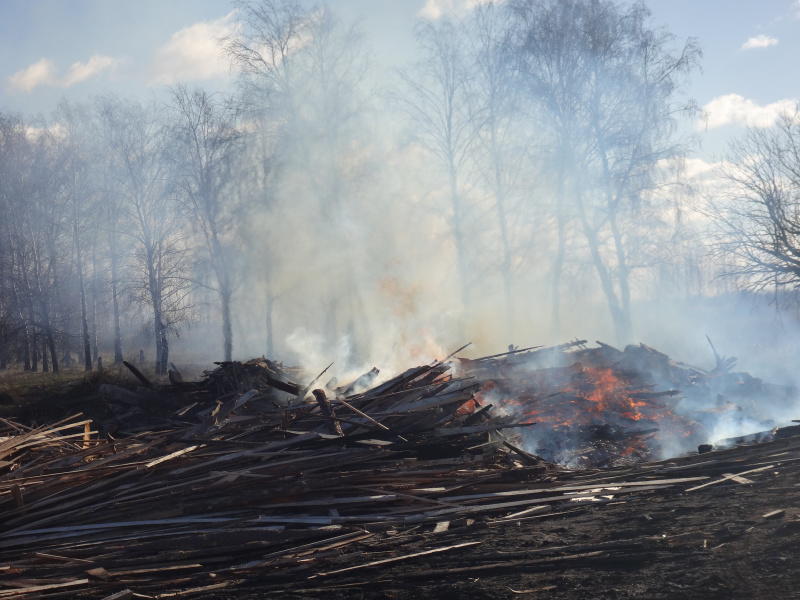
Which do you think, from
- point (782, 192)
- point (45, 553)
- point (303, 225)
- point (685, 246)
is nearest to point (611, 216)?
point (685, 246)

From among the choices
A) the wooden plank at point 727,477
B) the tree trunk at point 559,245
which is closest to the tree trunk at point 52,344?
the tree trunk at point 559,245

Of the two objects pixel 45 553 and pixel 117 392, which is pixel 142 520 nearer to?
pixel 45 553

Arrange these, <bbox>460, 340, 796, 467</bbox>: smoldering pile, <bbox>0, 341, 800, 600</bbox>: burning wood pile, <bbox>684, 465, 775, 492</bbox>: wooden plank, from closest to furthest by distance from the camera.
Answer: <bbox>0, 341, 800, 600</bbox>: burning wood pile → <bbox>684, 465, 775, 492</bbox>: wooden plank → <bbox>460, 340, 796, 467</bbox>: smoldering pile

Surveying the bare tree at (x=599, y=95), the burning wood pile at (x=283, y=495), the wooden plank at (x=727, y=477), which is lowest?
the wooden plank at (x=727, y=477)

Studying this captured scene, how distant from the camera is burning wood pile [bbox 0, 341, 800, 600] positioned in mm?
4738

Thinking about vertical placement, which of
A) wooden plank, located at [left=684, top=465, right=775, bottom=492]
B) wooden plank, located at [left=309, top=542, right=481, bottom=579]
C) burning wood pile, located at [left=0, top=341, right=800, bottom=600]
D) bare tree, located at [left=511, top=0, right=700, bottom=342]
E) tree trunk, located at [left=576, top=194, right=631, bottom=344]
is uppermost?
bare tree, located at [left=511, top=0, right=700, bottom=342]

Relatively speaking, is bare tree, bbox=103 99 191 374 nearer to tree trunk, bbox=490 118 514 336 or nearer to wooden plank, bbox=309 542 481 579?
tree trunk, bbox=490 118 514 336

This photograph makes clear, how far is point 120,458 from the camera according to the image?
6.78 meters

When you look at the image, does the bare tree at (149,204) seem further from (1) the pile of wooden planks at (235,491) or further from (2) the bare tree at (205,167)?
(1) the pile of wooden planks at (235,491)

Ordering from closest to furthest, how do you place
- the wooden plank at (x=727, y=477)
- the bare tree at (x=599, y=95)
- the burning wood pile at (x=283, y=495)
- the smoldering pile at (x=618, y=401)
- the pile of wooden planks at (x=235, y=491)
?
1. the burning wood pile at (x=283, y=495)
2. the pile of wooden planks at (x=235, y=491)
3. the wooden plank at (x=727, y=477)
4. the smoldering pile at (x=618, y=401)
5. the bare tree at (x=599, y=95)

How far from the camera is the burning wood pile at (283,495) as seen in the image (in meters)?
4.74

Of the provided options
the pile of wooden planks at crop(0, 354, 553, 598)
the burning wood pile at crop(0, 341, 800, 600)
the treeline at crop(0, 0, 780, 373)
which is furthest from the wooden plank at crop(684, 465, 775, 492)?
the treeline at crop(0, 0, 780, 373)

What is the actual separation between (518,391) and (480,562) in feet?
24.5

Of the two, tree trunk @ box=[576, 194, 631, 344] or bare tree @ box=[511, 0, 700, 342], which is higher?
bare tree @ box=[511, 0, 700, 342]
